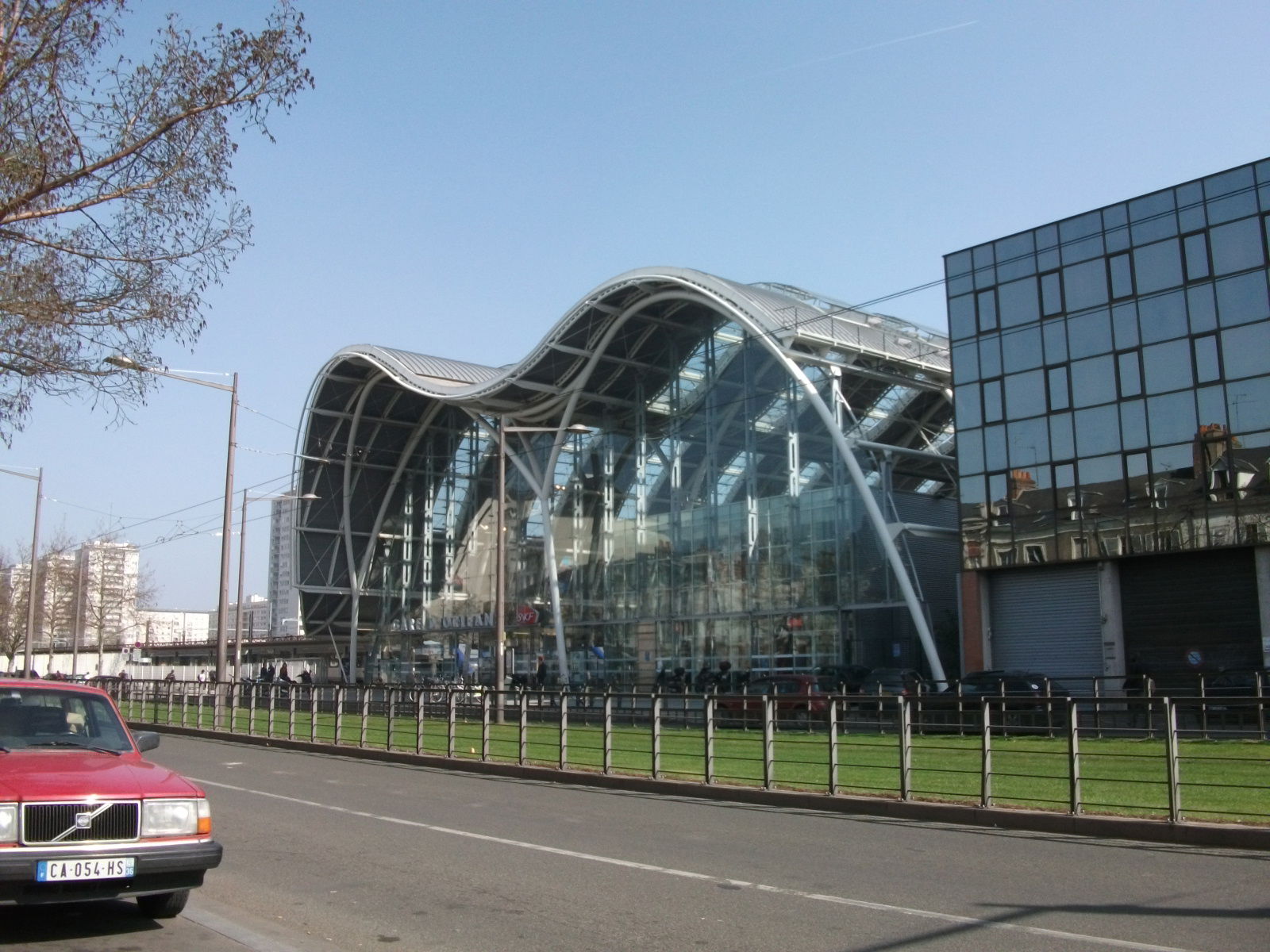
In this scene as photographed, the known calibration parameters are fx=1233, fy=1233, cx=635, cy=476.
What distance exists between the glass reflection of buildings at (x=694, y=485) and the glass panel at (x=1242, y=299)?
36.4ft

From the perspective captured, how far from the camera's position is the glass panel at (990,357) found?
36.7 metres

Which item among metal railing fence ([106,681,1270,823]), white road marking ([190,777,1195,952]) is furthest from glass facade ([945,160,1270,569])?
white road marking ([190,777,1195,952])

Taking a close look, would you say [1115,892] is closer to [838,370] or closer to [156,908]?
[156,908]

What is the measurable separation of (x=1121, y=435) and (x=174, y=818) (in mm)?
30218

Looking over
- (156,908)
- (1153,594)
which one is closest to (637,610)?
(1153,594)

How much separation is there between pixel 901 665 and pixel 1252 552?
11.5 m

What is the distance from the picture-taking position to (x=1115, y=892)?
9609 millimetres

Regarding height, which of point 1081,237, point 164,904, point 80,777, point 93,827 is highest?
point 1081,237

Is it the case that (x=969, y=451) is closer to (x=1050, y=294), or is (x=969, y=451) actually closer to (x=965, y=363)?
(x=965, y=363)

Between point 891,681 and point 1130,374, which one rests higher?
point 1130,374

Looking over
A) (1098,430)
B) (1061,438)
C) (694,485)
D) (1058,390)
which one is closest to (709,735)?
(1098,430)

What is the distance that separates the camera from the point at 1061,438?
3475 centimetres

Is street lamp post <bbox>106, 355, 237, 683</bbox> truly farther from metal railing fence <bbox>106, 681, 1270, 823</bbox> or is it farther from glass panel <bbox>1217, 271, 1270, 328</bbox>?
glass panel <bbox>1217, 271, 1270, 328</bbox>

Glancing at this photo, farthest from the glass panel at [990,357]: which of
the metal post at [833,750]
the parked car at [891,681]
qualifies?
the metal post at [833,750]
